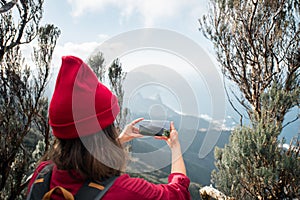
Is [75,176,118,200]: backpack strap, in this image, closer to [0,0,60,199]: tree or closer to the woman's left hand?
the woman's left hand

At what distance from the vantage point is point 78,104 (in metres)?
0.74

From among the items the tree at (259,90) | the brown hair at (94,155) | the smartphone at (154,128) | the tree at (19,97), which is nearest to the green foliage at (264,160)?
the tree at (259,90)

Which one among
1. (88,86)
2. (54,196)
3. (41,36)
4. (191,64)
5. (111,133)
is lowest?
(54,196)

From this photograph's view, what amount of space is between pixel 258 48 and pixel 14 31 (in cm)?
352

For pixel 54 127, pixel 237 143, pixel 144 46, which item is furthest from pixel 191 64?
pixel 237 143

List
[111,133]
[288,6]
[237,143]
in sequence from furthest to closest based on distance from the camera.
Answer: [288,6] → [237,143] → [111,133]

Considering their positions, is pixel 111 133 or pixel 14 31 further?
pixel 14 31

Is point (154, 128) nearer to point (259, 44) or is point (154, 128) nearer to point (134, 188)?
point (134, 188)

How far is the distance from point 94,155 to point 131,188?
0.16m

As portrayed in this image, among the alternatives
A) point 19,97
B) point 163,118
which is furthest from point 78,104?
point 19,97

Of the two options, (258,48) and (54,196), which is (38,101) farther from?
(54,196)

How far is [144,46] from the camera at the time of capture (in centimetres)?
131

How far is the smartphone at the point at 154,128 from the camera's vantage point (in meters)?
1.11

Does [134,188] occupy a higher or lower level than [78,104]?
lower
